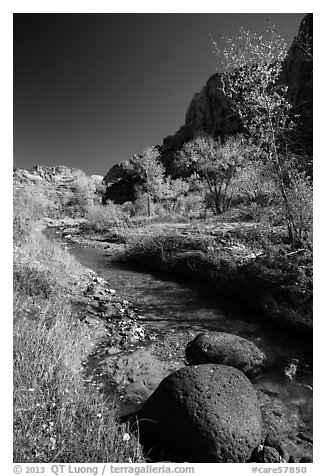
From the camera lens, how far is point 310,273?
7945 millimetres

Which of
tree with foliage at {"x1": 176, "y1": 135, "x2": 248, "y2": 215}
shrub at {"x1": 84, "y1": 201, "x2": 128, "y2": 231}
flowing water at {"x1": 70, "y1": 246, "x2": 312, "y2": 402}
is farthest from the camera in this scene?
tree with foliage at {"x1": 176, "y1": 135, "x2": 248, "y2": 215}

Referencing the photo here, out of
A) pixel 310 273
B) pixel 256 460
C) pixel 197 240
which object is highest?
pixel 197 240

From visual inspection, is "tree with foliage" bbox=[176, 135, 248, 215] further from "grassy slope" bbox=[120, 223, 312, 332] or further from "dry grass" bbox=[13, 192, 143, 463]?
"dry grass" bbox=[13, 192, 143, 463]

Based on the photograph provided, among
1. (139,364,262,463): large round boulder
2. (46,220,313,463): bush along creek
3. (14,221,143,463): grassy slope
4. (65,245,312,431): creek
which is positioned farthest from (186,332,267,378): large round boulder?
(14,221,143,463): grassy slope

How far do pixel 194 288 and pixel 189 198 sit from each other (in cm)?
2733

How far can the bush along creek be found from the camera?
3.70 m

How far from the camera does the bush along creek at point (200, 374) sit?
3697 millimetres

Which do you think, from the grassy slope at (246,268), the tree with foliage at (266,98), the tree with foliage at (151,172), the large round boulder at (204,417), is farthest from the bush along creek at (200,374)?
the tree with foliage at (151,172)

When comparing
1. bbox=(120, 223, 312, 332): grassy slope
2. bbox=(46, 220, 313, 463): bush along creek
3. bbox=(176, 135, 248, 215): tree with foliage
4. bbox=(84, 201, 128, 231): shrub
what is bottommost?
bbox=(46, 220, 313, 463): bush along creek

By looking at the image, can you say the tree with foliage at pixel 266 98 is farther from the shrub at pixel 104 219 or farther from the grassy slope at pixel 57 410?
the shrub at pixel 104 219

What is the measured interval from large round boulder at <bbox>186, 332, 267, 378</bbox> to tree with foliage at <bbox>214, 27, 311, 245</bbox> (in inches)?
187

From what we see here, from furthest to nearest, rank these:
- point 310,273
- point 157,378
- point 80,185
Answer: point 80,185, point 310,273, point 157,378
